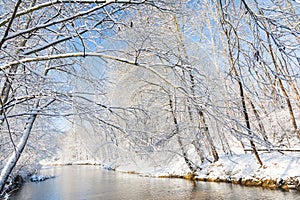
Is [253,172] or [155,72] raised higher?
[155,72]

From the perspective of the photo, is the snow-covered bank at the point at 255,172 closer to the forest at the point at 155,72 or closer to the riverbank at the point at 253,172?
the riverbank at the point at 253,172

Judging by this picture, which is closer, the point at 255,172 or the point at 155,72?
the point at 155,72

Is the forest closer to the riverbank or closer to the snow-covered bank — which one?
the riverbank

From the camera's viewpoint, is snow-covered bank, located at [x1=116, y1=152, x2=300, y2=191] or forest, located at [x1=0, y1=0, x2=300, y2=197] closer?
forest, located at [x1=0, y1=0, x2=300, y2=197]

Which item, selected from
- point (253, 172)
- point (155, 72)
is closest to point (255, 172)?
point (253, 172)

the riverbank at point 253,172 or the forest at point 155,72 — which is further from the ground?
the forest at point 155,72

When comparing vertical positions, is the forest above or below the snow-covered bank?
above

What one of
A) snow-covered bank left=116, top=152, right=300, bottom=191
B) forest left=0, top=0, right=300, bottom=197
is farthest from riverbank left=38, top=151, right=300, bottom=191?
forest left=0, top=0, right=300, bottom=197

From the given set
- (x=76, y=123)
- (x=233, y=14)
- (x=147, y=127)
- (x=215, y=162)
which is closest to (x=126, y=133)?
(x=147, y=127)

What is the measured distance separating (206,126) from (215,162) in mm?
9952

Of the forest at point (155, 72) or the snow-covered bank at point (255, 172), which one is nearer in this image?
the forest at point (155, 72)

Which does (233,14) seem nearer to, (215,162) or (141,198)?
(141,198)

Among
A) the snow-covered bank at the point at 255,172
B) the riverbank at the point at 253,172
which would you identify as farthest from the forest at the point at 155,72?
the snow-covered bank at the point at 255,172

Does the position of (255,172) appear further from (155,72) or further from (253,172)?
(155,72)
